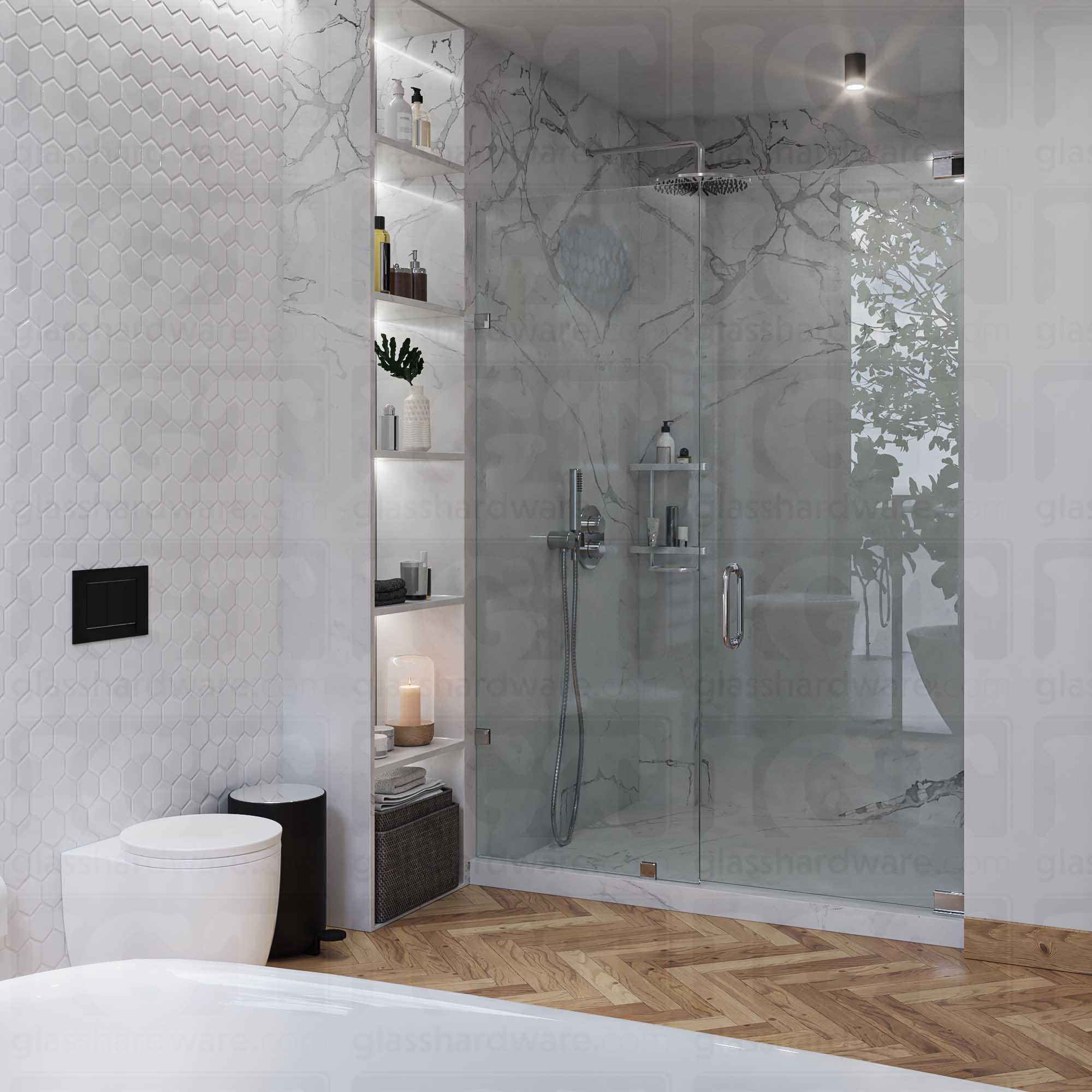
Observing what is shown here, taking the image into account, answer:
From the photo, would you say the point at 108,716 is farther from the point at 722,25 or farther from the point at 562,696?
the point at 722,25

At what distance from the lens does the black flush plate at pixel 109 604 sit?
2.86 m

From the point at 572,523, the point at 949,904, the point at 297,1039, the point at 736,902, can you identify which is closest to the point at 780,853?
the point at 736,902

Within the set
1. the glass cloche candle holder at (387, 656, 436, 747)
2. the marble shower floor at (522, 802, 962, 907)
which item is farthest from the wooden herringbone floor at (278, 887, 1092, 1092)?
the glass cloche candle holder at (387, 656, 436, 747)

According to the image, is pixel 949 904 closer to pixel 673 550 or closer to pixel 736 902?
pixel 736 902

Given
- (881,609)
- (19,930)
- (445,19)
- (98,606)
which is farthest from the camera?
(445,19)

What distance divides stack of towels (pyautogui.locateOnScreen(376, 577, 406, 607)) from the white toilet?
86 cm

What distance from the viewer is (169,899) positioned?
2697 mm

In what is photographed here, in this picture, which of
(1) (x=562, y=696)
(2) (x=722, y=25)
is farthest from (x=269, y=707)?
(2) (x=722, y=25)

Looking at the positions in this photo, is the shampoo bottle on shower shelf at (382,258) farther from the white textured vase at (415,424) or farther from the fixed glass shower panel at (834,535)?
the fixed glass shower panel at (834,535)

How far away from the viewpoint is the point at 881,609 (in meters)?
3.44

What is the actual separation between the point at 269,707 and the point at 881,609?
6.14 feet

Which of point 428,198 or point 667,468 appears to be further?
point 428,198

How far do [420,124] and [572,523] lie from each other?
1.34 m

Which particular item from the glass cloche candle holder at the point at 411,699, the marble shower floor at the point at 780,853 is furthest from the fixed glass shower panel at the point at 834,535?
the glass cloche candle holder at the point at 411,699
